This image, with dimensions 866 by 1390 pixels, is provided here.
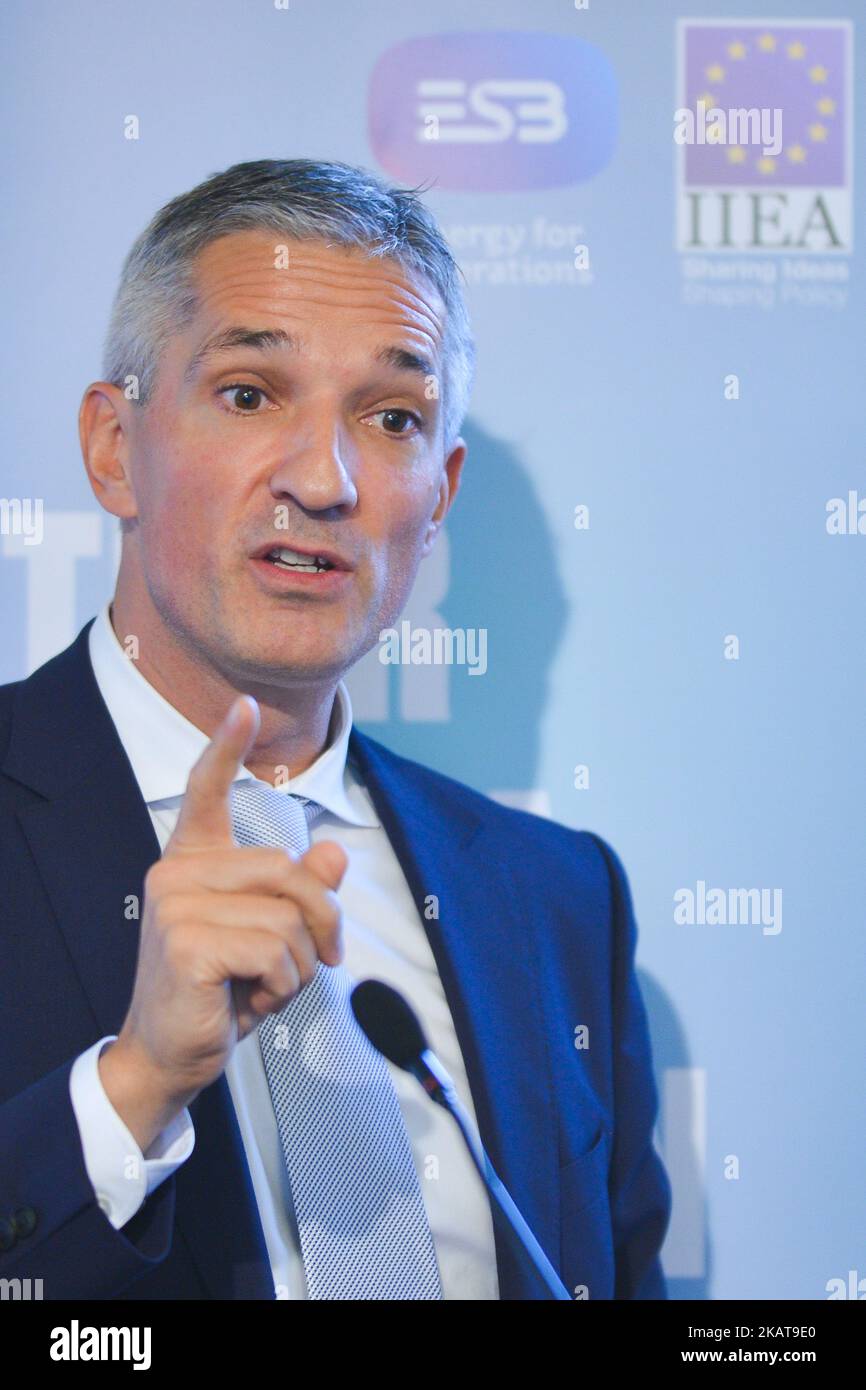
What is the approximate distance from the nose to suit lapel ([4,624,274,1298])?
0.35 meters

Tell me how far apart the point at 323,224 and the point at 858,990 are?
1.36 m

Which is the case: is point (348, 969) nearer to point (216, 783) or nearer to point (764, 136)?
point (216, 783)

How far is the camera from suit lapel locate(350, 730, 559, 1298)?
186cm

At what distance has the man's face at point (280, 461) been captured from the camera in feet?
5.95

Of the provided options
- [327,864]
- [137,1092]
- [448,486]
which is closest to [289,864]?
[327,864]

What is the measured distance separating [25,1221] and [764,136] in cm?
179

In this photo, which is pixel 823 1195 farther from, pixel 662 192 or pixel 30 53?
pixel 30 53

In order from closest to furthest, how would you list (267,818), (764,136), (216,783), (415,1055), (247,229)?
(216,783), (415,1055), (267,818), (247,229), (764,136)

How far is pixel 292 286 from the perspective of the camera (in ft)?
6.12

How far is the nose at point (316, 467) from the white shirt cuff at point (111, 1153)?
0.72 meters

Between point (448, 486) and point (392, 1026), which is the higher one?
point (448, 486)

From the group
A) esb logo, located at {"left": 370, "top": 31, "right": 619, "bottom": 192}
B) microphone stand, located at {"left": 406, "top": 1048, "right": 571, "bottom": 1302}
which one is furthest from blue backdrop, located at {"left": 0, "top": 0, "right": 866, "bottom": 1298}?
microphone stand, located at {"left": 406, "top": 1048, "right": 571, "bottom": 1302}

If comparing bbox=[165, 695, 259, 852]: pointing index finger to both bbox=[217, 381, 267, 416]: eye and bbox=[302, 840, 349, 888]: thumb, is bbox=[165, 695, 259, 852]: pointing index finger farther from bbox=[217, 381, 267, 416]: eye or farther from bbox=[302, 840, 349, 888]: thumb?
bbox=[217, 381, 267, 416]: eye

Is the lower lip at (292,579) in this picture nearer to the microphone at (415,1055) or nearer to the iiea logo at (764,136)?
the microphone at (415,1055)
